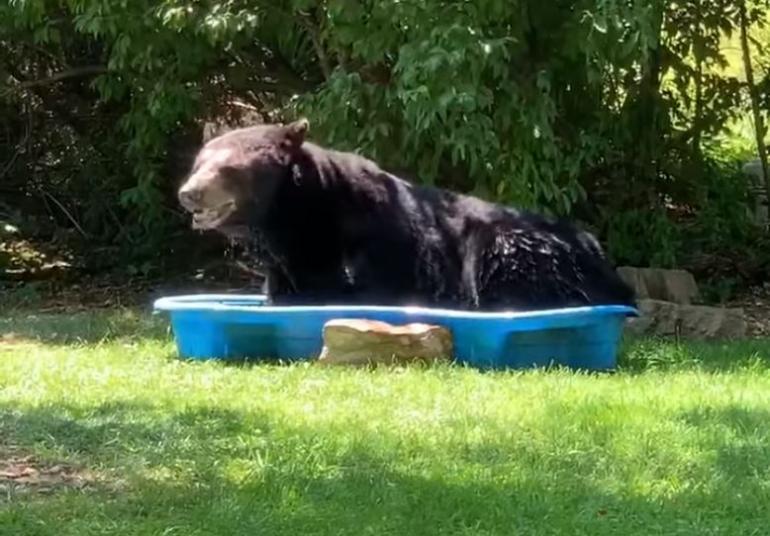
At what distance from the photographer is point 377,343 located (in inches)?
289

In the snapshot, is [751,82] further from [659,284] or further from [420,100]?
[420,100]

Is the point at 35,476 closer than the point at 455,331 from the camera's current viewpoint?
Yes

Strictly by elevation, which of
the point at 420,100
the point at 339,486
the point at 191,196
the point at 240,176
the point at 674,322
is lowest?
the point at 339,486

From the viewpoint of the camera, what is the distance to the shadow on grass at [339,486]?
455 cm

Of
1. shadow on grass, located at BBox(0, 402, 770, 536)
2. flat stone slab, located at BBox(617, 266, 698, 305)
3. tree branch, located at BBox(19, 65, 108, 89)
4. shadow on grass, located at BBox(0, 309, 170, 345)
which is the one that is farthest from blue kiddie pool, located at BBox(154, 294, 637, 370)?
tree branch, located at BBox(19, 65, 108, 89)

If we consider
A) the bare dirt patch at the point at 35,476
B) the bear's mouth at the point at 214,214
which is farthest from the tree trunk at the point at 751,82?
the bare dirt patch at the point at 35,476

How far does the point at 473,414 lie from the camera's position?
604cm

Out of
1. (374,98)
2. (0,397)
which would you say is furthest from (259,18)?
(0,397)

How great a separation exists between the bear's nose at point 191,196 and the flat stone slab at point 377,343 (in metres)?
1.15

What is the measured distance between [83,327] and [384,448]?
178 inches

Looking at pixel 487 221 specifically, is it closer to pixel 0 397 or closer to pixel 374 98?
pixel 374 98

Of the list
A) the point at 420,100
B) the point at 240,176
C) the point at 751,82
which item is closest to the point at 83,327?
the point at 240,176

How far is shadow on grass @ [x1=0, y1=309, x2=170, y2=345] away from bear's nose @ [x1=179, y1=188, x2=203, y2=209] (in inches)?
42.5

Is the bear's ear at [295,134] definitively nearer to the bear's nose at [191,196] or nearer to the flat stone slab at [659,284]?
the bear's nose at [191,196]
